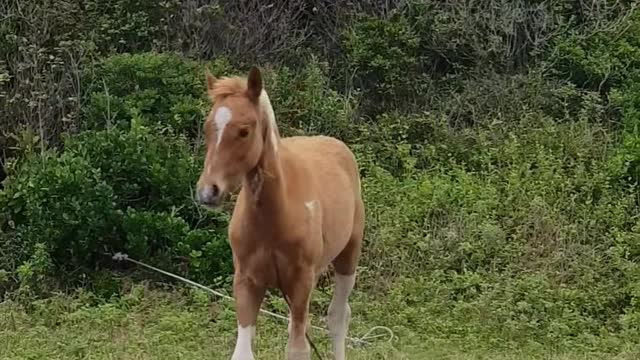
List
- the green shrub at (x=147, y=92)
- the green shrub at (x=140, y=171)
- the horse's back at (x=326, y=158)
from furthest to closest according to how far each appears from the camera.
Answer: the green shrub at (x=147, y=92) → the green shrub at (x=140, y=171) → the horse's back at (x=326, y=158)

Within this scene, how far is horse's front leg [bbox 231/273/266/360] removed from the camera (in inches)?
206

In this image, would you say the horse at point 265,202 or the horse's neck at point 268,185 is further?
the horse's neck at point 268,185

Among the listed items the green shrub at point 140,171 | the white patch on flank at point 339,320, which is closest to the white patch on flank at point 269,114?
the white patch on flank at point 339,320

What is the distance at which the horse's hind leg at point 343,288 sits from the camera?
21.5 ft

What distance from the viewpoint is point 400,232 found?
31.6 feet

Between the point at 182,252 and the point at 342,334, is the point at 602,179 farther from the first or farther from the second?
the point at 342,334

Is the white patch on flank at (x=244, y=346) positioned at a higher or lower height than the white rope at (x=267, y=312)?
higher

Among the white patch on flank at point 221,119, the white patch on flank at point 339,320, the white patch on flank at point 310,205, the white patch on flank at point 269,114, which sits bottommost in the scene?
the white patch on flank at point 339,320

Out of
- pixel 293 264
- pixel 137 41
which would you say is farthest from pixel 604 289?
pixel 137 41

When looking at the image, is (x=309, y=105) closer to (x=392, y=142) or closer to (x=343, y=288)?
(x=392, y=142)

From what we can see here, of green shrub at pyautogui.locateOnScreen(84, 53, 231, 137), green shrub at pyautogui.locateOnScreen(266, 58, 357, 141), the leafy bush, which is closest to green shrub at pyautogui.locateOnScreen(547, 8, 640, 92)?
the leafy bush

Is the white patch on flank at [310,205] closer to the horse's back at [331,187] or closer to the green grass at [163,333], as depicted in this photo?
the horse's back at [331,187]

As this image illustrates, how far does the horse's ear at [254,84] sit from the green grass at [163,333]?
9.00ft

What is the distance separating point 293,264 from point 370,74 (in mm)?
6813
